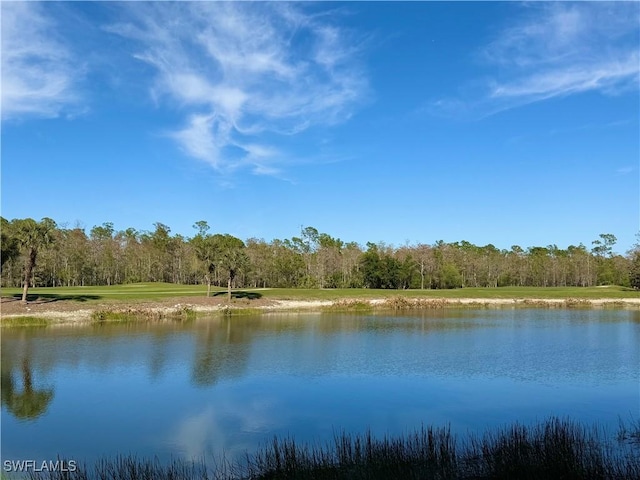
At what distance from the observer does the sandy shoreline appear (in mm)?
55594

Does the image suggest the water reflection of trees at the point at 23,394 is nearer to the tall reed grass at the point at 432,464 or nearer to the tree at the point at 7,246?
the tall reed grass at the point at 432,464

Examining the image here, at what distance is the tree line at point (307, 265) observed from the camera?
401 ft

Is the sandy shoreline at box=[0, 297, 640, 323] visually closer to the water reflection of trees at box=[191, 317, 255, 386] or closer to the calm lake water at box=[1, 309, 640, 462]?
the calm lake water at box=[1, 309, 640, 462]

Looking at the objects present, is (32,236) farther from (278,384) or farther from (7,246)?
(278,384)

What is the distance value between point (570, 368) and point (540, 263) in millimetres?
134459

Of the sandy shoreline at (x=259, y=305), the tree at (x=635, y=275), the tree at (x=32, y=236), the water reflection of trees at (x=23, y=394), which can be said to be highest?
the tree at (x=32, y=236)

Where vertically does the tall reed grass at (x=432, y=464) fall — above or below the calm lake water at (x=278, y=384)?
above

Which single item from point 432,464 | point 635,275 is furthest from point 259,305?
point 635,275

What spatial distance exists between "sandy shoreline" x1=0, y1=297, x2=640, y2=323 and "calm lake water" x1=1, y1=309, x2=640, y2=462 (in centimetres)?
705

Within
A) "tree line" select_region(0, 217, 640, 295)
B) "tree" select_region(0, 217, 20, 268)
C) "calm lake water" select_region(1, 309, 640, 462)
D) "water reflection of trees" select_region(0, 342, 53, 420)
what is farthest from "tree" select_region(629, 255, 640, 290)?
"water reflection of trees" select_region(0, 342, 53, 420)

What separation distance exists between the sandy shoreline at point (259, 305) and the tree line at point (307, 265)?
26.3 m

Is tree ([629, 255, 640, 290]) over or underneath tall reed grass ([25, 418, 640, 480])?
over

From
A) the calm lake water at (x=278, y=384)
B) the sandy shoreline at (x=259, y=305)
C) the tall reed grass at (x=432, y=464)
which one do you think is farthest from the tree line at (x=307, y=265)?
the tall reed grass at (x=432, y=464)

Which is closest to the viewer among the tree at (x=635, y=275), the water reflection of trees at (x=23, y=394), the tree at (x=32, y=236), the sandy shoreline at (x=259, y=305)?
the water reflection of trees at (x=23, y=394)
